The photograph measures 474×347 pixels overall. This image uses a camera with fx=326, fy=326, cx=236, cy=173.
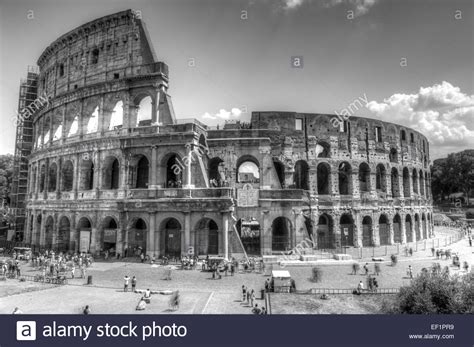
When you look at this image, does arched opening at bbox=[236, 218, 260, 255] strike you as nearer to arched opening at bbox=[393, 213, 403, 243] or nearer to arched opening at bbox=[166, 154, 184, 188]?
arched opening at bbox=[166, 154, 184, 188]

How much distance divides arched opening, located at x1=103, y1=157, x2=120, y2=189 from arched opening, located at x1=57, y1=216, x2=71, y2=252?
5669 mm

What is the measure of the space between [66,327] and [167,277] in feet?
36.9

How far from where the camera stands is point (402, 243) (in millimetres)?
33812

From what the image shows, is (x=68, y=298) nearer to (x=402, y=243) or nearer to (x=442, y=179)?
(x=402, y=243)

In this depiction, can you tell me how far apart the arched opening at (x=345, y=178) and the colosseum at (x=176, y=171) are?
122mm

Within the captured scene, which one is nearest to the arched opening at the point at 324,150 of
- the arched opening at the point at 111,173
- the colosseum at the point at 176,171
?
the colosseum at the point at 176,171

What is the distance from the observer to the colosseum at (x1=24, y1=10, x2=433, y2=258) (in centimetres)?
2584

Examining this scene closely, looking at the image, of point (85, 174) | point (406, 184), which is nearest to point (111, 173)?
point (85, 174)

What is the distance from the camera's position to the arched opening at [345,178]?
3188cm

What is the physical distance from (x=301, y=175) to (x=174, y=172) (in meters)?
12.5

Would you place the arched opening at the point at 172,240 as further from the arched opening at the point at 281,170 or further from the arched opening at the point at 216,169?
the arched opening at the point at 281,170

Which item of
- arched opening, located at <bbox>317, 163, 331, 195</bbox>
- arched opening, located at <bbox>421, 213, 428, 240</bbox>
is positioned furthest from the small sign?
arched opening, located at <bbox>421, 213, 428, 240</bbox>

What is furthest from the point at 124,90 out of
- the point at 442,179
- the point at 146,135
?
the point at 442,179

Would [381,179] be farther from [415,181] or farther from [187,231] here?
[187,231]
